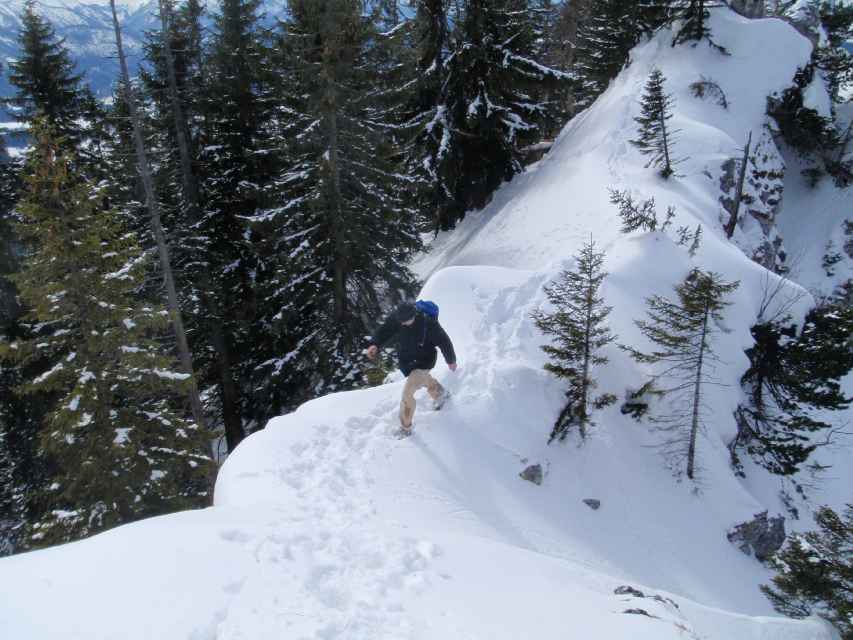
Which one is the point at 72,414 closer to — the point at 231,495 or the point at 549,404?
the point at 231,495

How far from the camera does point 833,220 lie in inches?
942

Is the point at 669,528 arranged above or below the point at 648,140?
below

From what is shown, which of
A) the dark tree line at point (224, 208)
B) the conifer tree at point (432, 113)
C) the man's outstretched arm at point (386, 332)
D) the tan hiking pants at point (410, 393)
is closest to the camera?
the tan hiking pants at point (410, 393)

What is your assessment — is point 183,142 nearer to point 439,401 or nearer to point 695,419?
point 439,401

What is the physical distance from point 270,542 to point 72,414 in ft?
Result: 27.4


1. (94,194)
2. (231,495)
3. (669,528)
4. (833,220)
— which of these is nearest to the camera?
(231,495)

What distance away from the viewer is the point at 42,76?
17703mm

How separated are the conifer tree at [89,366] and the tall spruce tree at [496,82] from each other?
577 inches

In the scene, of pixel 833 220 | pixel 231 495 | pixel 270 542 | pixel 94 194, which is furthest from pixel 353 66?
pixel 833 220

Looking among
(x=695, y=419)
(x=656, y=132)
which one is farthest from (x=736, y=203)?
(x=695, y=419)

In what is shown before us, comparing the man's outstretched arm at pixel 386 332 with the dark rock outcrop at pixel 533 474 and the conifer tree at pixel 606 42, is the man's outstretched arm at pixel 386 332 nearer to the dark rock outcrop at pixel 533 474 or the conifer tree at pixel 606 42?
the dark rock outcrop at pixel 533 474

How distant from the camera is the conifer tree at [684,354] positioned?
912 cm

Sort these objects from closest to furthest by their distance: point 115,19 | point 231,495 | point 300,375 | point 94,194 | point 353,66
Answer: point 231,495 → point 94,194 → point 115,19 → point 353,66 → point 300,375

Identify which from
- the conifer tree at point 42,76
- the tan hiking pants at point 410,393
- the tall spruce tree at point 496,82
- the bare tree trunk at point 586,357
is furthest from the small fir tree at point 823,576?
the conifer tree at point 42,76
